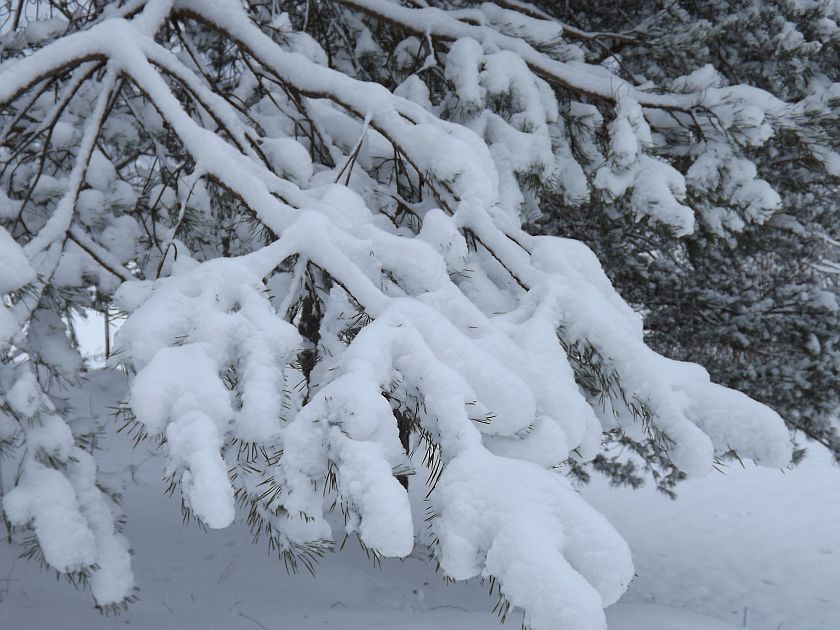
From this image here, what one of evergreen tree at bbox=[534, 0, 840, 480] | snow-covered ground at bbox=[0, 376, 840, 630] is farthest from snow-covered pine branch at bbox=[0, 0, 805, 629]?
evergreen tree at bbox=[534, 0, 840, 480]

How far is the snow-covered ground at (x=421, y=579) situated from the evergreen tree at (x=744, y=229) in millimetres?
1594

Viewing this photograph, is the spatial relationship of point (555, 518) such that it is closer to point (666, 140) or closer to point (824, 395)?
point (666, 140)

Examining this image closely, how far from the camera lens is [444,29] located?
3336mm

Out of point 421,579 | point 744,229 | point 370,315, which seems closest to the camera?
point 370,315

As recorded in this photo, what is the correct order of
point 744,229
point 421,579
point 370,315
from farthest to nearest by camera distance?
1. point 421,579
2. point 744,229
3. point 370,315

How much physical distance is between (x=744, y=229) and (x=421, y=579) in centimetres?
378

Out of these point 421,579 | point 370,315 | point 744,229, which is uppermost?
point 370,315

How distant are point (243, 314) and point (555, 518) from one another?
0.84 metres

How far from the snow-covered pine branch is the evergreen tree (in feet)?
2.35

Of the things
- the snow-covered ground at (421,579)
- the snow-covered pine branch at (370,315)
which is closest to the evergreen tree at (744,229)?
the snow-covered pine branch at (370,315)

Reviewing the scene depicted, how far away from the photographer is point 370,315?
5.52ft

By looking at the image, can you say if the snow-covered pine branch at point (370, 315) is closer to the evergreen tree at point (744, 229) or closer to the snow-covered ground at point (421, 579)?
the snow-covered ground at point (421, 579)

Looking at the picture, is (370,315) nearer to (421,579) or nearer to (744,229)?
(744,229)

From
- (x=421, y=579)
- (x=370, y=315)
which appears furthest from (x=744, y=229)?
(x=370, y=315)
